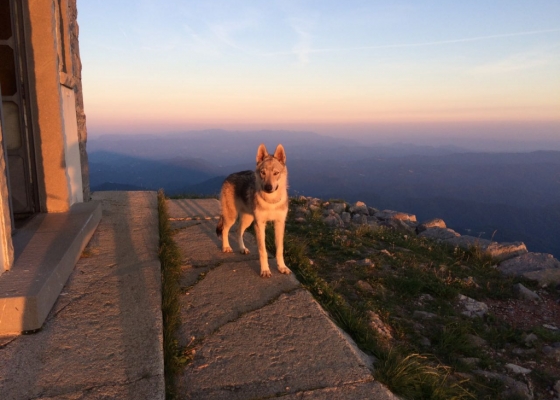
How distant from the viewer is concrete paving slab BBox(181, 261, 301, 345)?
3.23 meters

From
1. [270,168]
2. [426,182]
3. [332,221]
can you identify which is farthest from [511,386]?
[426,182]

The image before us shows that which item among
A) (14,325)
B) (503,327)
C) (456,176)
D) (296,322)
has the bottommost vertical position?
(456,176)

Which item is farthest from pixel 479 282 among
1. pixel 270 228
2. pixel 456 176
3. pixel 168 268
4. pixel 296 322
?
pixel 456 176

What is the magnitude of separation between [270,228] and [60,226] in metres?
3.02

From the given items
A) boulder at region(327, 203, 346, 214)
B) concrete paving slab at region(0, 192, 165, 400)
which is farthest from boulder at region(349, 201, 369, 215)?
concrete paving slab at region(0, 192, 165, 400)

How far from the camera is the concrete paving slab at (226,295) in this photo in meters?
3.23

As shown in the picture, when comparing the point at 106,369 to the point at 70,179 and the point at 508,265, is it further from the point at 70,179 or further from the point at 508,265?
the point at 508,265

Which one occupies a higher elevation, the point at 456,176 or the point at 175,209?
the point at 175,209

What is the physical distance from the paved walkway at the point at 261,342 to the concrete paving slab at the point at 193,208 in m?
2.43

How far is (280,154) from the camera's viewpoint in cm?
455

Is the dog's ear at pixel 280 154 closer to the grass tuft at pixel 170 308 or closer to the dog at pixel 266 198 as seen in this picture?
the dog at pixel 266 198

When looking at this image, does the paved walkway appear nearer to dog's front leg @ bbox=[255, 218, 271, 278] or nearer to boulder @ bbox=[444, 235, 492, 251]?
dog's front leg @ bbox=[255, 218, 271, 278]

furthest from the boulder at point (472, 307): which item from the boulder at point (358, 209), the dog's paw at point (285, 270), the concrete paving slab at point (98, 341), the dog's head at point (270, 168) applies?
the boulder at point (358, 209)

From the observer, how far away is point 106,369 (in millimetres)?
2400
